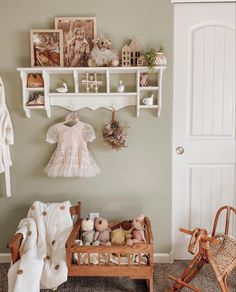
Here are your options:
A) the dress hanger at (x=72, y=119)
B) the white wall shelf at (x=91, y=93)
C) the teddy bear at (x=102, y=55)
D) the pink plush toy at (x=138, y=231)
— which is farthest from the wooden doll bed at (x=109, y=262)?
the teddy bear at (x=102, y=55)

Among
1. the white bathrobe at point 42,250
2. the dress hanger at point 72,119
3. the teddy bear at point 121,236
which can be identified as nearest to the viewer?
the white bathrobe at point 42,250

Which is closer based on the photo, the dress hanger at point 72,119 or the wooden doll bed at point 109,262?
the wooden doll bed at point 109,262

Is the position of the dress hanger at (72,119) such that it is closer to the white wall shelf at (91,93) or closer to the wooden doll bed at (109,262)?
the white wall shelf at (91,93)

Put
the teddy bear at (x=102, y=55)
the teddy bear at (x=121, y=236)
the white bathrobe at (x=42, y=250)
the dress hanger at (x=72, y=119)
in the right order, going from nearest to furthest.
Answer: the white bathrobe at (x=42, y=250), the teddy bear at (x=121, y=236), the teddy bear at (x=102, y=55), the dress hanger at (x=72, y=119)

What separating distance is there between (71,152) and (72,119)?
0.87 ft

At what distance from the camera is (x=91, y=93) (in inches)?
85.8

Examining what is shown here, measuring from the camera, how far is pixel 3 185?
2375mm

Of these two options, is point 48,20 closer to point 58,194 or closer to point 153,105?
point 153,105

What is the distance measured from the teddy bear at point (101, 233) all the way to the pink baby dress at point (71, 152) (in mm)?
378

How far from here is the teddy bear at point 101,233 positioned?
2.03 m

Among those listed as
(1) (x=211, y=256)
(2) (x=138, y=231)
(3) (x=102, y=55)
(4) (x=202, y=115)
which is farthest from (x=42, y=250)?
(4) (x=202, y=115)

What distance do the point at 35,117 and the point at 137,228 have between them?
1194 millimetres

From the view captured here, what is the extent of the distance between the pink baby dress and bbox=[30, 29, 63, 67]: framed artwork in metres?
0.50

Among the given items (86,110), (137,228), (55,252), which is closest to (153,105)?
(86,110)
